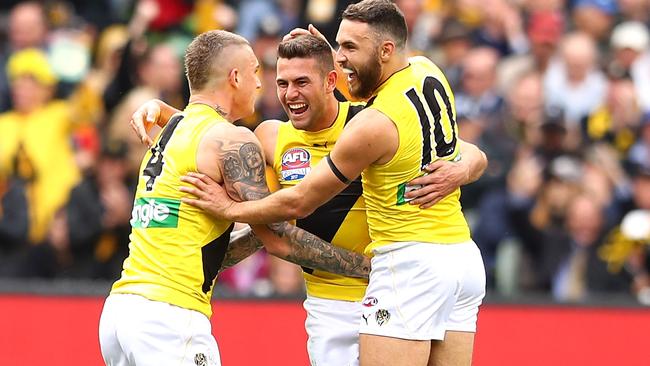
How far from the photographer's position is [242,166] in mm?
6473

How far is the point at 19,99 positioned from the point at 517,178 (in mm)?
4972

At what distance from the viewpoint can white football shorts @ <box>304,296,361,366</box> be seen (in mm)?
7211

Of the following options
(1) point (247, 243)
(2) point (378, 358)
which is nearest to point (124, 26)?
(1) point (247, 243)

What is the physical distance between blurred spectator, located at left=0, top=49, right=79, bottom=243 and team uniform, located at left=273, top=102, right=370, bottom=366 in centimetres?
510

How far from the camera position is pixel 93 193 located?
11633 millimetres

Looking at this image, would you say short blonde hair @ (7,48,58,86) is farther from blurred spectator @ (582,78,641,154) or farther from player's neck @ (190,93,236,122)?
player's neck @ (190,93,236,122)

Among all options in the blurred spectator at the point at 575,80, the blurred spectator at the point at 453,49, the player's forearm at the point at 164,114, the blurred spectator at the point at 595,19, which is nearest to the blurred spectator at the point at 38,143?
the blurred spectator at the point at 453,49

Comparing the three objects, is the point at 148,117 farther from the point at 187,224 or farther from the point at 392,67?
the point at 392,67

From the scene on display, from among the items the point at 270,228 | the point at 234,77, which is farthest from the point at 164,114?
the point at 270,228

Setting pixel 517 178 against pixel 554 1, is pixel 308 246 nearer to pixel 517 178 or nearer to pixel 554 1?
pixel 517 178

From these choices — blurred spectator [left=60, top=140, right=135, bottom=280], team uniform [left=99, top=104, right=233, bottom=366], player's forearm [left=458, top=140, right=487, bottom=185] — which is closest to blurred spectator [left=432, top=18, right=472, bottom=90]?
blurred spectator [left=60, top=140, right=135, bottom=280]

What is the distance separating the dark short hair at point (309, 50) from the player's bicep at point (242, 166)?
0.74 metres

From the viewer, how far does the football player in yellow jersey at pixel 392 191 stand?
6496 millimetres

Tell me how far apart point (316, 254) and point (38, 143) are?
5.90 m
